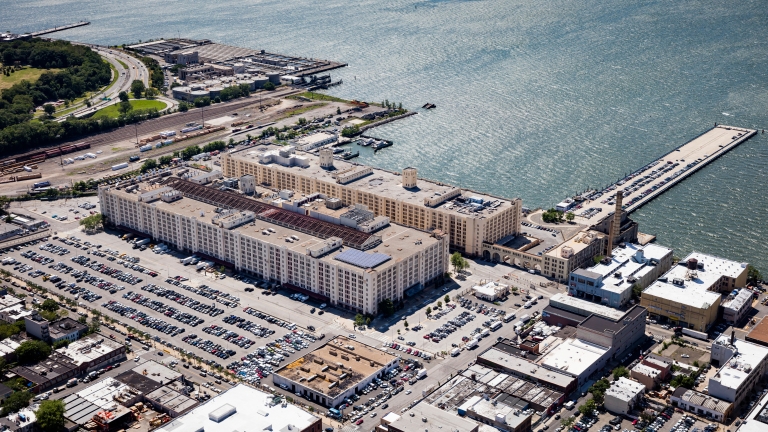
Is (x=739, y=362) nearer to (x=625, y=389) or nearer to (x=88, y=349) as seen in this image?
(x=625, y=389)

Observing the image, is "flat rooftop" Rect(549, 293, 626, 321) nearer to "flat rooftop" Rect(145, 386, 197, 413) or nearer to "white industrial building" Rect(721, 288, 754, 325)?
"white industrial building" Rect(721, 288, 754, 325)

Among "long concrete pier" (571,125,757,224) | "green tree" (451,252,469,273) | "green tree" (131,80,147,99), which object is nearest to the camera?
"green tree" (451,252,469,273)

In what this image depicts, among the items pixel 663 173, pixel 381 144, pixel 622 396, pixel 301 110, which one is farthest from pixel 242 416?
pixel 301 110

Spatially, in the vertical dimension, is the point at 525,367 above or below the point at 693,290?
below

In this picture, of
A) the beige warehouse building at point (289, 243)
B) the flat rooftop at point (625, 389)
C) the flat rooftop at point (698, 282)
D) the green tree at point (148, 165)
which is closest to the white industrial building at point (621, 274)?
the flat rooftop at point (698, 282)

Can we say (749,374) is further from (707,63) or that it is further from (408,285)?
(707,63)

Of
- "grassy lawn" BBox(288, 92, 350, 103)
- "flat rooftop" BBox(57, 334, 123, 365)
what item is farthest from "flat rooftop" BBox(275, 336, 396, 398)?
"grassy lawn" BBox(288, 92, 350, 103)

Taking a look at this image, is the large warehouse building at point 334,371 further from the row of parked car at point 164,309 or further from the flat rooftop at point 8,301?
the flat rooftop at point 8,301
